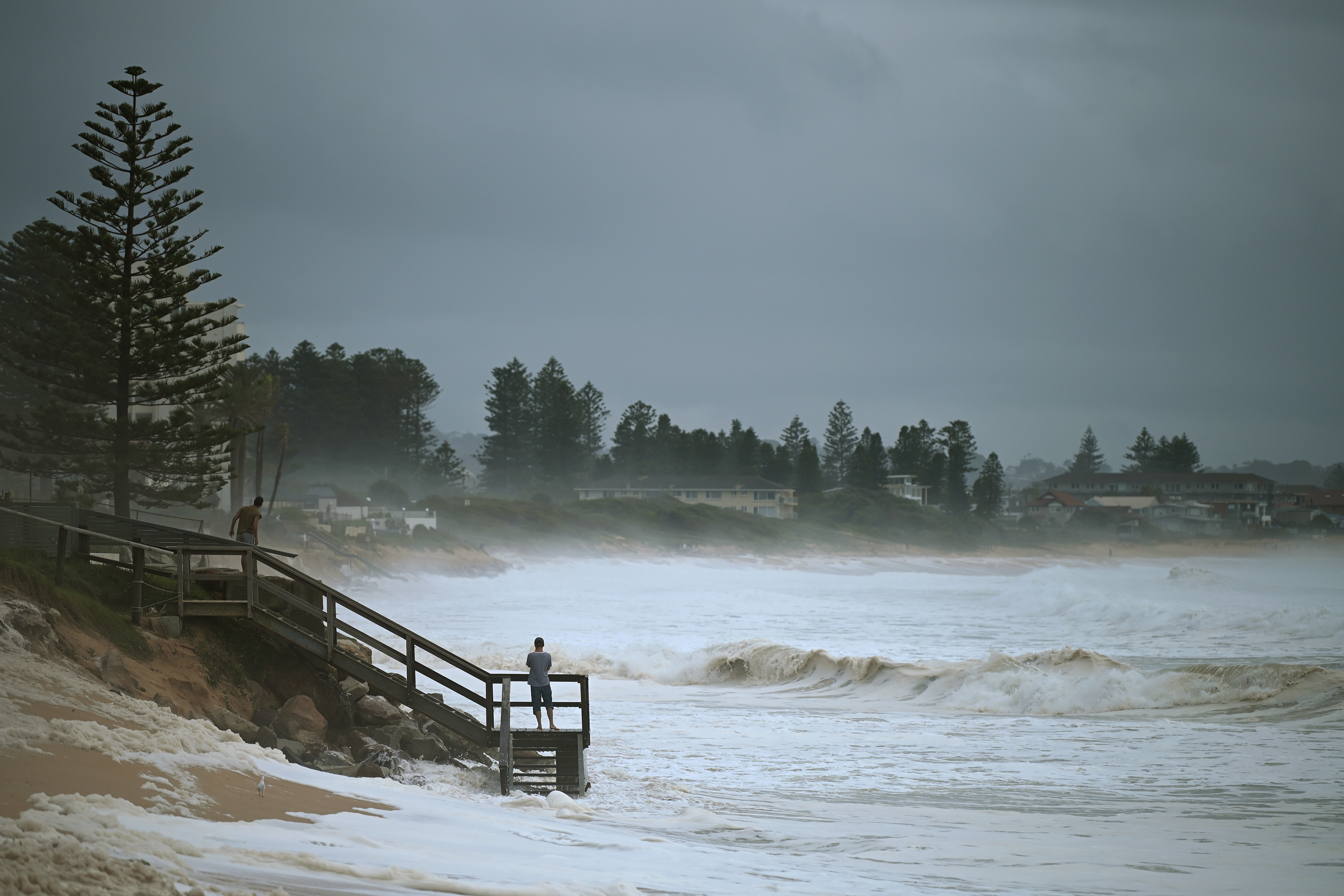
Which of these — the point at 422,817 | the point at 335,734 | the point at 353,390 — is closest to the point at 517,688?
the point at 335,734

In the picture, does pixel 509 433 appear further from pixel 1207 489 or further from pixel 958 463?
pixel 1207 489

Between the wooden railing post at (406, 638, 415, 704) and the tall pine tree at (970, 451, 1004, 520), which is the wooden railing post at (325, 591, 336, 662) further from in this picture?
the tall pine tree at (970, 451, 1004, 520)

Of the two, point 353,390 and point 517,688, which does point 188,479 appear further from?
point 353,390

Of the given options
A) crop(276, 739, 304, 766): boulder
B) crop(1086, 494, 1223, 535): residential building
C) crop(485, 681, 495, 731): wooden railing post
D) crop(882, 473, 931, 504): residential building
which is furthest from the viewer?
crop(882, 473, 931, 504): residential building

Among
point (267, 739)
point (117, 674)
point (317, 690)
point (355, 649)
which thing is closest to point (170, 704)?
point (117, 674)

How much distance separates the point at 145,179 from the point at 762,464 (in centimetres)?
9962

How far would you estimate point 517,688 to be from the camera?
18875 millimetres

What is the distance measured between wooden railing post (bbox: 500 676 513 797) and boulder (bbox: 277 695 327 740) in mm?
1967

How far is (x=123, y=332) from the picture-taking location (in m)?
23.3

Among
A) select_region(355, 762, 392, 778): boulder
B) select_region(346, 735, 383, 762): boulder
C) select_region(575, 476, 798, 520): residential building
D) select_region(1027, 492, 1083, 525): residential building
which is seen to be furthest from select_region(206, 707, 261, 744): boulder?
select_region(1027, 492, 1083, 525): residential building

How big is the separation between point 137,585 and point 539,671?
14.8 feet

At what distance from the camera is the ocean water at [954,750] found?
8531 mm

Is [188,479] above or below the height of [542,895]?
above

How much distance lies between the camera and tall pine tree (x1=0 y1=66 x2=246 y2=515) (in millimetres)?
23438
